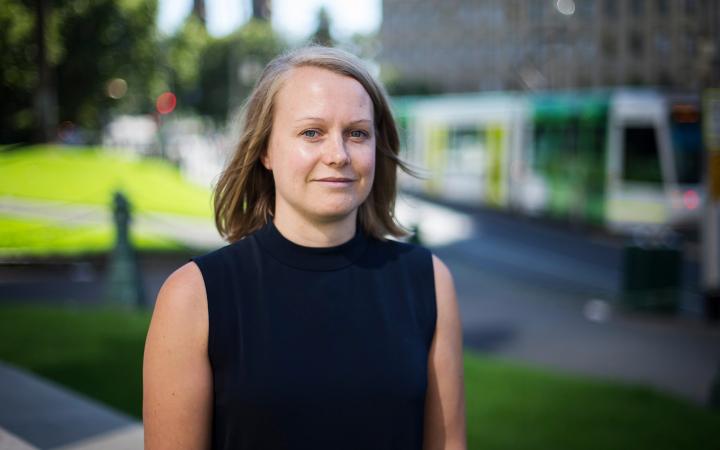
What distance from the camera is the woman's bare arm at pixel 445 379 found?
2051 mm

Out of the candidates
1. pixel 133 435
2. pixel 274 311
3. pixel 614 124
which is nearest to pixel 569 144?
pixel 614 124

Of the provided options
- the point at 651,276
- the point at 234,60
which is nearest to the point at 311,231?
the point at 651,276

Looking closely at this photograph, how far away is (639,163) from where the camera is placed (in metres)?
18.3

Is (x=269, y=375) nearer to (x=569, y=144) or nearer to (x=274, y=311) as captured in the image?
(x=274, y=311)

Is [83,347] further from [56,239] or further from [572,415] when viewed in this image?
[56,239]

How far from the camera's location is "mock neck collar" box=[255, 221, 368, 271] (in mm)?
1972

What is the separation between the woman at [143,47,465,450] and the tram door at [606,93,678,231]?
1674 centimetres

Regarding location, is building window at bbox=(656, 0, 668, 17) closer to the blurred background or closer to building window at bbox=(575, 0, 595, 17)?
building window at bbox=(575, 0, 595, 17)

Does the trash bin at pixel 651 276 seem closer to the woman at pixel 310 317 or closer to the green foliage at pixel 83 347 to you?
the green foliage at pixel 83 347

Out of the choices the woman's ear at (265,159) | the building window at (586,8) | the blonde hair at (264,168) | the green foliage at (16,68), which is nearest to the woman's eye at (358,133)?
the blonde hair at (264,168)

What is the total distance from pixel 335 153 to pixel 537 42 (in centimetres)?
6480

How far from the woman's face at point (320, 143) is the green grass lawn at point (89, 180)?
5.24 meters

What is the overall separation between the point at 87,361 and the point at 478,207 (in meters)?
20.4

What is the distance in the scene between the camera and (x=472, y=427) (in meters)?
5.41
